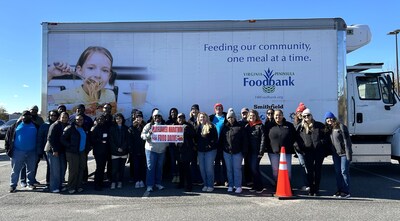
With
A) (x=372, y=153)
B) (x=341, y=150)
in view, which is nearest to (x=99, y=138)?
(x=341, y=150)

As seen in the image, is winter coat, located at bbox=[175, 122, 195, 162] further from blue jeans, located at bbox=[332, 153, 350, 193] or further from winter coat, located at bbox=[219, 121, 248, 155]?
blue jeans, located at bbox=[332, 153, 350, 193]

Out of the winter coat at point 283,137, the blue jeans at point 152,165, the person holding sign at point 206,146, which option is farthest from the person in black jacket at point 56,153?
the winter coat at point 283,137

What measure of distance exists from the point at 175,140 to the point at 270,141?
6.49 feet

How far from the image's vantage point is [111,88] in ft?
27.9

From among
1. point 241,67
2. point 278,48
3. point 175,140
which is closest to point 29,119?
point 175,140

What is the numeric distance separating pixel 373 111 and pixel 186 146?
4803mm

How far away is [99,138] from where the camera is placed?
7930 millimetres

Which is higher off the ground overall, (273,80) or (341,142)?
(273,80)

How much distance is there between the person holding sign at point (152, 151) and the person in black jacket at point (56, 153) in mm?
1700

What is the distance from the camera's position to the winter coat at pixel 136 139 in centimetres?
814

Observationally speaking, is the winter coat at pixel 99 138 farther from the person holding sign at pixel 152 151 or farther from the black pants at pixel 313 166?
the black pants at pixel 313 166

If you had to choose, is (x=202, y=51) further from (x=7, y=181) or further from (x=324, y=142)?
(x=7, y=181)

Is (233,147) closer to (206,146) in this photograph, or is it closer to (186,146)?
(206,146)

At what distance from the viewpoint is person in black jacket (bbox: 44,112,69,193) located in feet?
24.7
